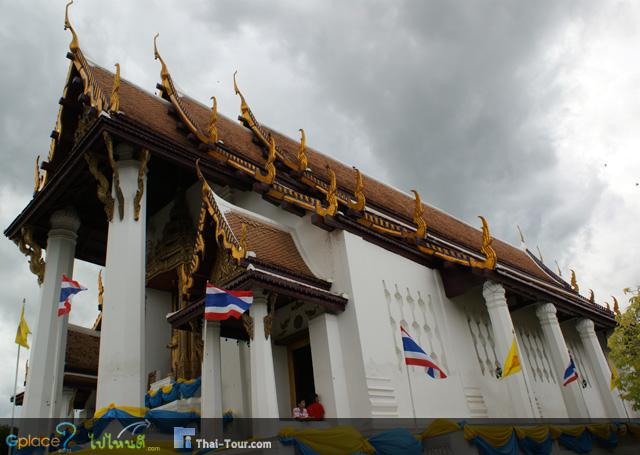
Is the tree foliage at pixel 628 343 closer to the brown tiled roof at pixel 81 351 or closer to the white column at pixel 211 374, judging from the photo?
the white column at pixel 211 374

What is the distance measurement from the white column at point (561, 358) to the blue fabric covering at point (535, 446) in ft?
7.51

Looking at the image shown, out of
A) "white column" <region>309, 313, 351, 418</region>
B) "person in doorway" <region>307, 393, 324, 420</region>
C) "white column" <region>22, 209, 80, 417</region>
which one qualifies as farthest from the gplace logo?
"white column" <region>309, 313, 351, 418</region>

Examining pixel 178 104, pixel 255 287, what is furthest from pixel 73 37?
pixel 255 287

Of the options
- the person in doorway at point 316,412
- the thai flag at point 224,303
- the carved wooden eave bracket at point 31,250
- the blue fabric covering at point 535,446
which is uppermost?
the carved wooden eave bracket at point 31,250

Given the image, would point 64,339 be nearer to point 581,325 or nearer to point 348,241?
point 348,241

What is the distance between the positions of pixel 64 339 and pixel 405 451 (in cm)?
689

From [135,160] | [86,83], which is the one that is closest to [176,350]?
[135,160]

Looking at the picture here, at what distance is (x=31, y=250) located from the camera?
10969mm

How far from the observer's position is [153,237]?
12.2 m

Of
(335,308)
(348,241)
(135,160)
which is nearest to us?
(335,308)

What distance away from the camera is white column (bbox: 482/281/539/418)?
8609 millimetres

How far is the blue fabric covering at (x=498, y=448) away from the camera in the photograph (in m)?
7.12

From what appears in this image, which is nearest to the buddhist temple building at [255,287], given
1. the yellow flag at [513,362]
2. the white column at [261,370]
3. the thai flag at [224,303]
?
the white column at [261,370]

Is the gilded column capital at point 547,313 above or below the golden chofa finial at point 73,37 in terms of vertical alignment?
below
